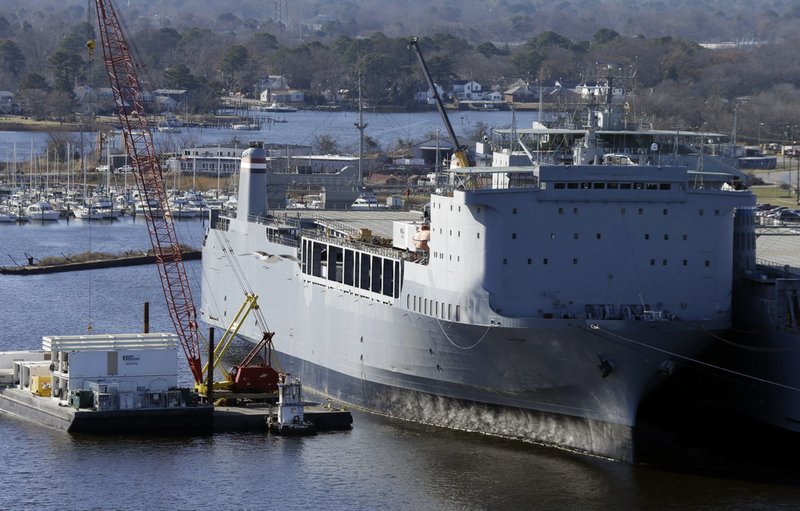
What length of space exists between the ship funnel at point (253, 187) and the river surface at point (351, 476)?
34.7ft

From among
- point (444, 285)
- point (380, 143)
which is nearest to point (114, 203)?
point (380, 143)

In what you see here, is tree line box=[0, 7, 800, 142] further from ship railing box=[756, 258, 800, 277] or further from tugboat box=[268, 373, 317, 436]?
tugboat box=[268, 373, 317, 436]

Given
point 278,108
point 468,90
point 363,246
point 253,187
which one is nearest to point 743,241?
point 363,246

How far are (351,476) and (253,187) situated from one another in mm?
16005

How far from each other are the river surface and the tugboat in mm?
325

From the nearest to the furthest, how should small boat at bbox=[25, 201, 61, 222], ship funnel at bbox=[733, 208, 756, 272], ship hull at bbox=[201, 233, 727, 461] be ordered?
1. ship hull at bbox=[201, 233, 727, 461]
2. ship funnel at bbox=[733, 208, 756, 272]
3. small boat at bbox=[25, 201, 61, 222]

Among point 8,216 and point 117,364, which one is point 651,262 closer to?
point 117,364

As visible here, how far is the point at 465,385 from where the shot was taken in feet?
130

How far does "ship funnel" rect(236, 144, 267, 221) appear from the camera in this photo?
51312 mm

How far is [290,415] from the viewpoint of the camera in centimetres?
4034

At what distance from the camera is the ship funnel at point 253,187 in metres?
51.3

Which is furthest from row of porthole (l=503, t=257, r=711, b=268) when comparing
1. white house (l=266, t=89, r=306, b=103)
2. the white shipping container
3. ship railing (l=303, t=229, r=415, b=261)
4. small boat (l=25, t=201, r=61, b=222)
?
white house (l=266, t=89, r=306, b=103)

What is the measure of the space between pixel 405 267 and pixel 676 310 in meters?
6.24

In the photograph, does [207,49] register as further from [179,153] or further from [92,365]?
[92,365]
